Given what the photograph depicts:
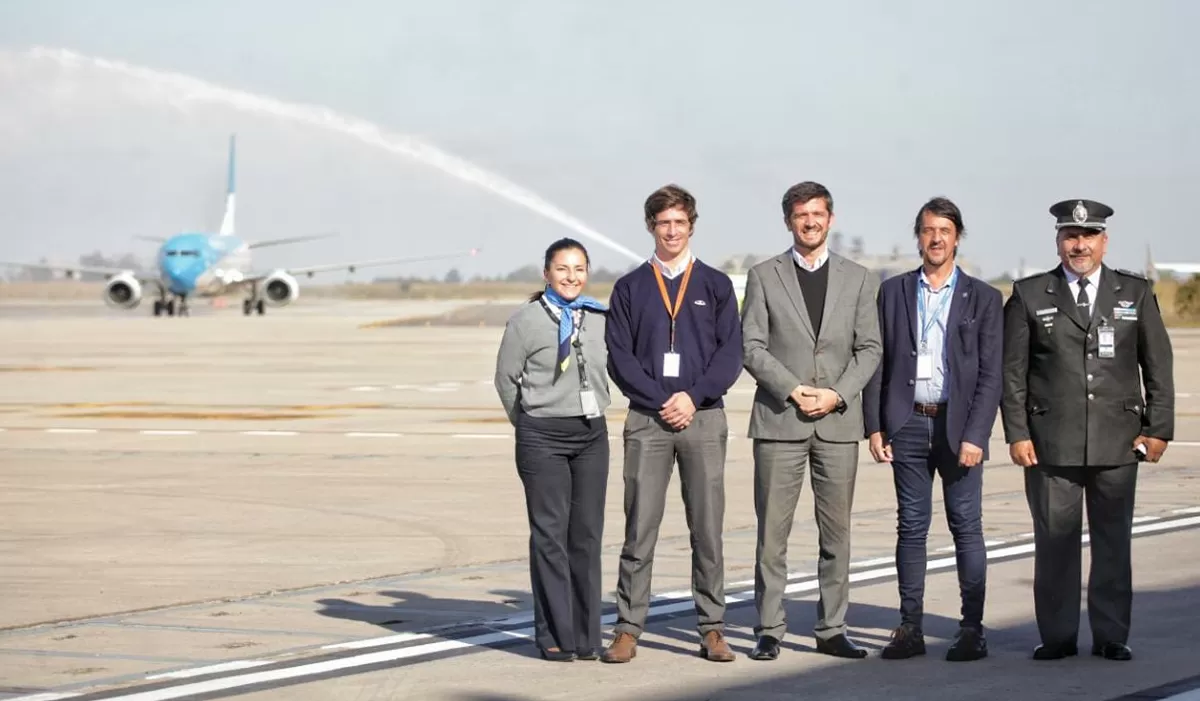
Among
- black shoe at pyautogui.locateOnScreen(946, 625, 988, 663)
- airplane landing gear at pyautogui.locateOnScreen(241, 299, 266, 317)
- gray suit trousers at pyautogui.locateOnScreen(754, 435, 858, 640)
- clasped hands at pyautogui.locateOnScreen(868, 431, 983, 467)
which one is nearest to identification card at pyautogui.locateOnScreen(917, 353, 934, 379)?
clasped hands at pyautogui.locateOnScreen(868, 431, 983, 467)

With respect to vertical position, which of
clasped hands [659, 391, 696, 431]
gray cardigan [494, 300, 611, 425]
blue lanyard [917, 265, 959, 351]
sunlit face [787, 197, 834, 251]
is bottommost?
clasped hands [659, 391, 696, 431]

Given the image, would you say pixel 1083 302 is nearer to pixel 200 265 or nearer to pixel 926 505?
pixel 926 505

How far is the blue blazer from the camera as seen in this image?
9.32 meters

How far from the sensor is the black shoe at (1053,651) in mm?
9195

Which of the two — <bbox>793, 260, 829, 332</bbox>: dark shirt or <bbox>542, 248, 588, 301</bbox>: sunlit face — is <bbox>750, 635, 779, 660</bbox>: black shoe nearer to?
<bbox>793, 260, 829, 332</bbox>: dark shirt

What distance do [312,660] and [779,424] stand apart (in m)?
2.54

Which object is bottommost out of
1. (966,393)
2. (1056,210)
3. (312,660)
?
(312,660)

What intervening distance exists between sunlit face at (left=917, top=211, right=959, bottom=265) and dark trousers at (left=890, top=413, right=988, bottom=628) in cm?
78

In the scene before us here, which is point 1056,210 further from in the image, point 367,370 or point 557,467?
point 367,370

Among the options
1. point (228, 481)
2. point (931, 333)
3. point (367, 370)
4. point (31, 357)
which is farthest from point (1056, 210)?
point (31, 357)

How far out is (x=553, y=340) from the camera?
9.48 m

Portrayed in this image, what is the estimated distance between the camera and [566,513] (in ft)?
31.5

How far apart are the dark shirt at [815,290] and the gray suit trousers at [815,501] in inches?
23.4

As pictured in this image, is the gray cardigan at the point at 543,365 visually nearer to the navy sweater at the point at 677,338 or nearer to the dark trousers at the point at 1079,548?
the navy sweater at the point at 677,338
